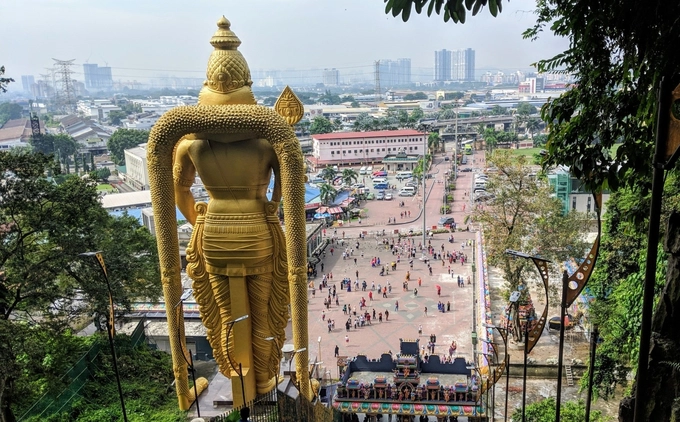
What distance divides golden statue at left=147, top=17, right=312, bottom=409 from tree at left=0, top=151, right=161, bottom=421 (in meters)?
3.09

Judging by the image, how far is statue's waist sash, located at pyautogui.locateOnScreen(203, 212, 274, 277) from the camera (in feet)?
27.9

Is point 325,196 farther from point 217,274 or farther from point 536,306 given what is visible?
point 217,274

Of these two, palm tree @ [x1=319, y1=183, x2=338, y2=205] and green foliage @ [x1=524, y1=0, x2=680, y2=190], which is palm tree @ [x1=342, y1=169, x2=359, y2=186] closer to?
palm tree @ [x1=319, y1=183, x2=338, y2=205]

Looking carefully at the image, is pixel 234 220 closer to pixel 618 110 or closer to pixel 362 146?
pixel 618 110

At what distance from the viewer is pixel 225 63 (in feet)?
27.2

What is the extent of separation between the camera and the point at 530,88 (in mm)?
190250

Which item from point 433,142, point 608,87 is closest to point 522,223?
point 608,87

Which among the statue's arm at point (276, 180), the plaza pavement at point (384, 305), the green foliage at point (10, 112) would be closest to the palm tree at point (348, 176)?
the plaza pavement at point (384, 305)

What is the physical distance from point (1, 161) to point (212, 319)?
196 inches

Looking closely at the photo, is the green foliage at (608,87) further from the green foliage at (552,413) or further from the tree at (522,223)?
the tree at (522,223)

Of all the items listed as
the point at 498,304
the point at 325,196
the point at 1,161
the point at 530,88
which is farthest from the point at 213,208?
the point at 530,88

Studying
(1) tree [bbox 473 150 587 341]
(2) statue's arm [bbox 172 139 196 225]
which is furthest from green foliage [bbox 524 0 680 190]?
(1) tree [bbox 473 150 587 341]

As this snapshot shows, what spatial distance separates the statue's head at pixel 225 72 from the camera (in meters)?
8.29

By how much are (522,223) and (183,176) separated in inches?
491
